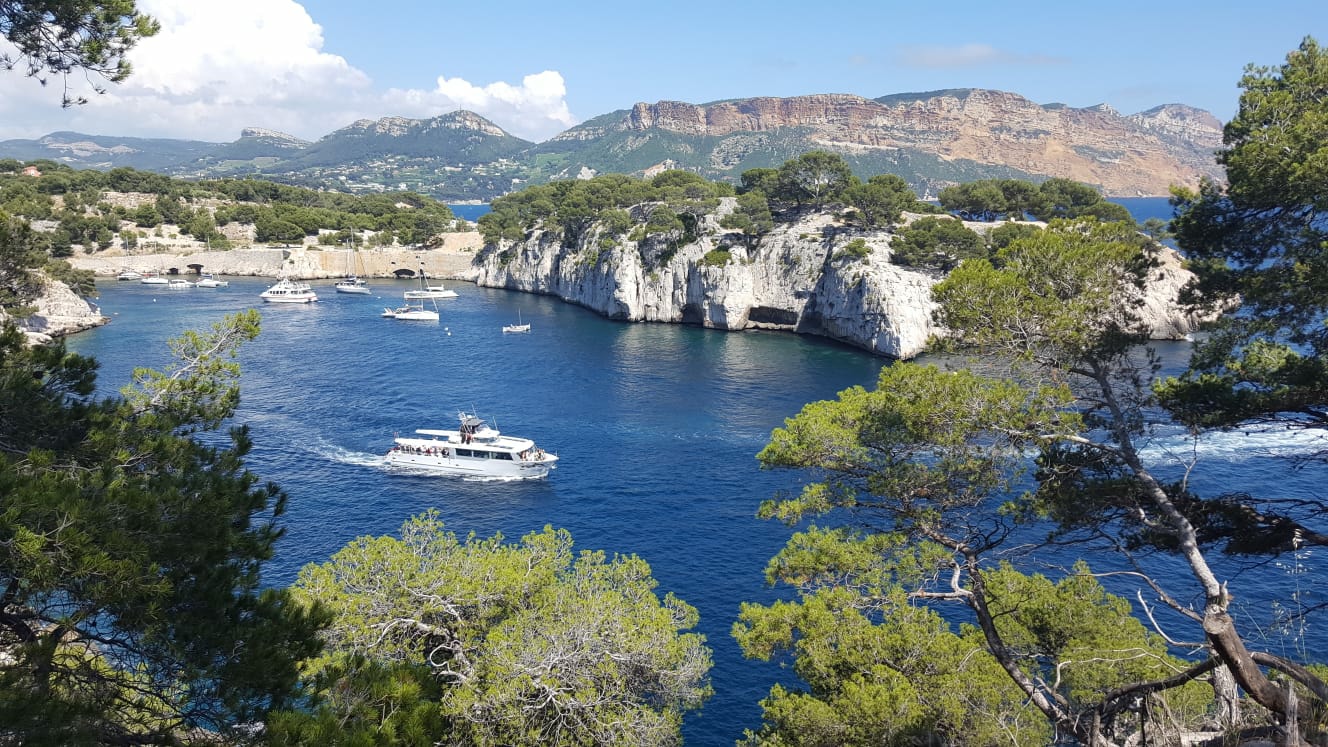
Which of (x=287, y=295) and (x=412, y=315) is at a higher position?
(x=287, y=295)

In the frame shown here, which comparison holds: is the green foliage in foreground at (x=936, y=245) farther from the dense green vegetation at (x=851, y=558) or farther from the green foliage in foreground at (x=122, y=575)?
the green foliage in foreground at (x=122, y=575)

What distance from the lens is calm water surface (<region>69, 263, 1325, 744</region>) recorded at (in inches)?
1396

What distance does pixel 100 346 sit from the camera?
238 feet

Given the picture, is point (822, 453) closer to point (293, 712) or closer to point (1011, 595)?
point (1011, 595)

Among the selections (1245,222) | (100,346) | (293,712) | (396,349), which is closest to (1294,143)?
(1245,222)

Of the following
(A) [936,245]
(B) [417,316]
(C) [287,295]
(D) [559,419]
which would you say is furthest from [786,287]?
(C) [287,295]

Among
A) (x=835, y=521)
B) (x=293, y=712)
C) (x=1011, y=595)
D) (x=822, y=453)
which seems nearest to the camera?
(x=293, y=712)

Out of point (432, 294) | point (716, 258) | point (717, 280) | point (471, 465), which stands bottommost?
point (471, 465)

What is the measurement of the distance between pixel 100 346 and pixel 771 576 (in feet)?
266

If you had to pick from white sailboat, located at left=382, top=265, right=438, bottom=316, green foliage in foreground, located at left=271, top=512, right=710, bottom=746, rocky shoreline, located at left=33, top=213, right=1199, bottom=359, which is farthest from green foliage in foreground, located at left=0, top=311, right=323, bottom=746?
white sailboat, located at left=382, top=265, right=438, bottom=316

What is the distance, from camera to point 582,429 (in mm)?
54969

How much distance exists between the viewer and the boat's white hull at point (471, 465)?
46.6m

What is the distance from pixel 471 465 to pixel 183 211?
126367mm

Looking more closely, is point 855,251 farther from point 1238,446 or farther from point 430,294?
point 430,294
